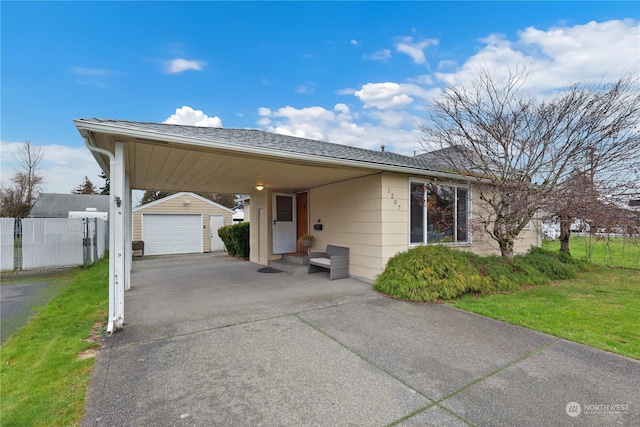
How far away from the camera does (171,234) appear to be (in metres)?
14.4

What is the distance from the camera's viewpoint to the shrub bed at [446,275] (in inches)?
214

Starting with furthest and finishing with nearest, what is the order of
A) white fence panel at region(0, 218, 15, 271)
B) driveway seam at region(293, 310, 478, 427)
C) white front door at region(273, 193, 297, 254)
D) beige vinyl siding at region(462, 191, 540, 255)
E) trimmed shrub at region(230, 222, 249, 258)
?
trimmed shrub at region(230, 222, 249, 258), white front door at region(273, 193, 297, 254), white fence panel at region(0, 218, 15, 271), beige vinyl siding at region(462, 191, 540, 255), driveway seam at region(293, 310, 478, 427)

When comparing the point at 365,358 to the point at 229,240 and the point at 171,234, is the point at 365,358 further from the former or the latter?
the point at 171,234

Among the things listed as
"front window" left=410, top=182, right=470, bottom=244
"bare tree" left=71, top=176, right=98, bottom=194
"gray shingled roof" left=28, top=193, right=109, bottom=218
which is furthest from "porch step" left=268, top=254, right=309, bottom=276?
"bare tree" left=71, top=176, right=98, bottom=194

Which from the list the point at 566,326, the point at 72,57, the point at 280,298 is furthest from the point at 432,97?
the point at 72,57

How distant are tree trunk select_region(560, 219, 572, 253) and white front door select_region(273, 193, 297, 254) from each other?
730cm

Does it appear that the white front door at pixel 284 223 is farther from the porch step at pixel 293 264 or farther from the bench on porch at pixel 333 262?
the bench on porch at pixel 333 262

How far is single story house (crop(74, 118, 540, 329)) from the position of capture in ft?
13.1

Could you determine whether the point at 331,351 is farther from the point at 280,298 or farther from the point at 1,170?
the point at 1,170

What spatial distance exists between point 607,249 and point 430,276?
531 cm

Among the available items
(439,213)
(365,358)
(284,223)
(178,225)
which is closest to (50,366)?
(365,358)

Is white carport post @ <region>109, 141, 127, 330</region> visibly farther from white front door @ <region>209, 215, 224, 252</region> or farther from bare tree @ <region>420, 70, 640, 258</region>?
white front door @ <region>209, 215, 224, 252</region>

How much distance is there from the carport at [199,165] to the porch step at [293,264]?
65 cm

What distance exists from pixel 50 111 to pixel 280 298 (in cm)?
1067
